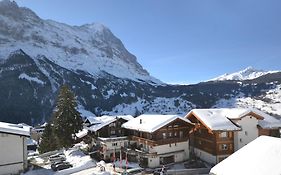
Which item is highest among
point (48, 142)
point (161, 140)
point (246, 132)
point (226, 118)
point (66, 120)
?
point (226, 118)

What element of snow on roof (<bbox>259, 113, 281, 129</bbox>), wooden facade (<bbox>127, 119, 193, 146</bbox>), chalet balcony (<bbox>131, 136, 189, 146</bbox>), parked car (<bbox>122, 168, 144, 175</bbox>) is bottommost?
parked car (<bbox>122, 168, 144, 175</bbox>)

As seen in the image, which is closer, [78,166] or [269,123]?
[78,166]

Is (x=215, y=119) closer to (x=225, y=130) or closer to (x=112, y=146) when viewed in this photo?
(x=225, y=130)

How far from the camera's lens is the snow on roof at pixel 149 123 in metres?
53.8

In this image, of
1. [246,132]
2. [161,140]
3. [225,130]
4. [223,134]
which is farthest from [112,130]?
[246,132]

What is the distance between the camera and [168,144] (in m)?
54.3

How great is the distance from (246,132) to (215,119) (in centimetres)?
574

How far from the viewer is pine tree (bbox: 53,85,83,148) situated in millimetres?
62862

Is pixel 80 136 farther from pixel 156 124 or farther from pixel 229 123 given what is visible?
pixel 229 123

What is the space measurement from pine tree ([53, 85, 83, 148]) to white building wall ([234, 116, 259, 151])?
31.0m

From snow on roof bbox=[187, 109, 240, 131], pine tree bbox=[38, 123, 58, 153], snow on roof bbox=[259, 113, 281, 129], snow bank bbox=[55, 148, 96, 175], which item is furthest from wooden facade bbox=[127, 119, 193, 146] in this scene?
pine tree bbox=[38, 123, 58, 153]

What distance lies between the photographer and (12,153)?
146 feet

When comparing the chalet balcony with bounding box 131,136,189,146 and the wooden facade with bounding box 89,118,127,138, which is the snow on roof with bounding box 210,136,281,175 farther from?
the wooden facade with bounding box 89,118,127,138

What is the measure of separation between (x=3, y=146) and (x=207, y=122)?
3246cm
